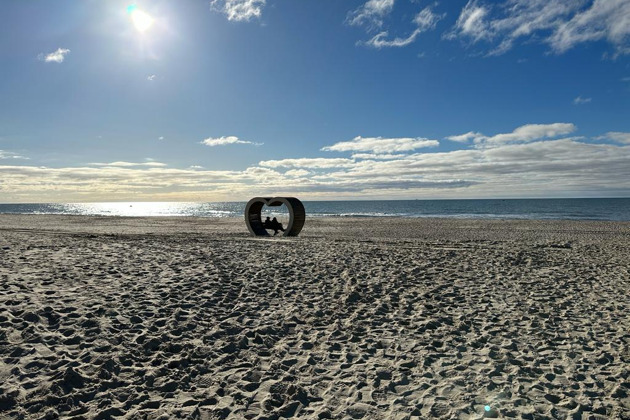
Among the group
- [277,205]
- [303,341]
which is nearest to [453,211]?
[277,205]

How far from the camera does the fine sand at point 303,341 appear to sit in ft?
14.3

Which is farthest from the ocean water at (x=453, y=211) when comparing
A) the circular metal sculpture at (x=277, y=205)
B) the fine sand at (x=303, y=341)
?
the fine sand at (x=303, y=341)

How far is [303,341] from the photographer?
6.05 metres

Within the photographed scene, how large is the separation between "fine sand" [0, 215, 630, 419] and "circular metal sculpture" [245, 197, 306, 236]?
9.45 metres

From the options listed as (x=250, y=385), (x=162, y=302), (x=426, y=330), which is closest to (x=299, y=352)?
(x=250, y=385)

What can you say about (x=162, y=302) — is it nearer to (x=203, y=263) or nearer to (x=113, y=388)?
→ (x=113, y=388)

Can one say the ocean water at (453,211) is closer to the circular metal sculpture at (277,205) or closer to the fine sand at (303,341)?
the circular metal sculpture at (277,205)

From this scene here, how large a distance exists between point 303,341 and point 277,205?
15.6 metres

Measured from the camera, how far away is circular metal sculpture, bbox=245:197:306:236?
2012cm

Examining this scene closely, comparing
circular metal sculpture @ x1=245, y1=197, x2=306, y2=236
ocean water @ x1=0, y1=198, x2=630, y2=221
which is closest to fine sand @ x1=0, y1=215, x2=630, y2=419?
circular metal sculpture @ x1=245, y1=197, x2=306, y2=236

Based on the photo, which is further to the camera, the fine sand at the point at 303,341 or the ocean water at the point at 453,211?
the ocean water at the point at 453,211

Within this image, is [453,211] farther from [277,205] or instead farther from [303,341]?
[303,341]

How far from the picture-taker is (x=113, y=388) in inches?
178

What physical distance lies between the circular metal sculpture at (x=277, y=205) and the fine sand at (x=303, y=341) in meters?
9.45
